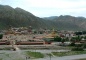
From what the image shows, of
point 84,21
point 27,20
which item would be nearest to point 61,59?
point 27,20

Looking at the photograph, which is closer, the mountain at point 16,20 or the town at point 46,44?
the town at point 46,44

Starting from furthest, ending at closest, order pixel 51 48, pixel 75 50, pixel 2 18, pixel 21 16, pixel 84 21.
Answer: pixel 84 21 < pixel 21 16 < pixel 2 18 < pixel 51 48 < pixel 75 50

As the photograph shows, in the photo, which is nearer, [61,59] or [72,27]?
[61,59]

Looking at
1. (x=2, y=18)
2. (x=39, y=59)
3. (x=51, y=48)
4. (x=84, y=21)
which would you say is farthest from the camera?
(x=84, y=21)

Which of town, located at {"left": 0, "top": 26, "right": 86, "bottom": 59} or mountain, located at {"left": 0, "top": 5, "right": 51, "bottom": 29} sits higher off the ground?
mountain, located at {"left": 0, "top": 5, "right": 51, "bottom": 29}

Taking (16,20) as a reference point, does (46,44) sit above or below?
below

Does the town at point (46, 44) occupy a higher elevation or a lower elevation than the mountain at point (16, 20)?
lower

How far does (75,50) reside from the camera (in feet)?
169

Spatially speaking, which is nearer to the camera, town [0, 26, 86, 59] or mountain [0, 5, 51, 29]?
town [0, 26, 86, 59]

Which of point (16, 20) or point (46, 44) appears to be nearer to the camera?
point (46, 44)

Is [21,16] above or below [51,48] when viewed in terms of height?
above

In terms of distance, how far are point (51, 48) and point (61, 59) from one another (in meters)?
14.9

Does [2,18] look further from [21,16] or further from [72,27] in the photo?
[72,27]

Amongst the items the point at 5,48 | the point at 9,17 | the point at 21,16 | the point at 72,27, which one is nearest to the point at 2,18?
the point at 9,17
